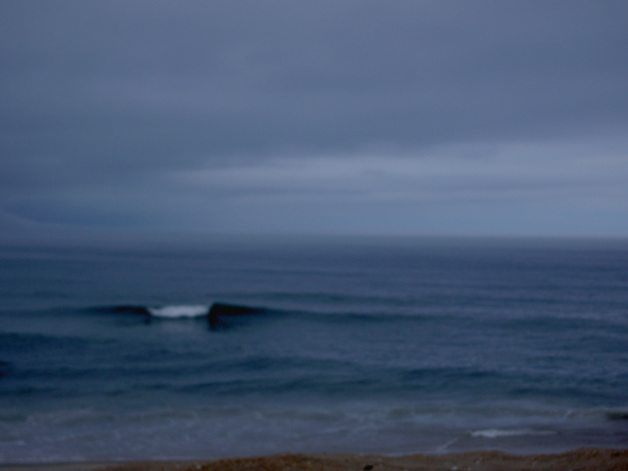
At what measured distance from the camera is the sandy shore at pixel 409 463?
865 centimetres

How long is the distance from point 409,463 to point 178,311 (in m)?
29.2

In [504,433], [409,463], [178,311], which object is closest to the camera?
[409,463]

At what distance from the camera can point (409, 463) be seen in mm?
10250

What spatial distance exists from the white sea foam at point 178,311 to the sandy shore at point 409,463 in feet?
81.5

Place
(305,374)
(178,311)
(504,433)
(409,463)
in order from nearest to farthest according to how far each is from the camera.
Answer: (409,463) < (504,433) < (305,374) < (178,311)

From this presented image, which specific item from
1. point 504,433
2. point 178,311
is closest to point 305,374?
point 504,433

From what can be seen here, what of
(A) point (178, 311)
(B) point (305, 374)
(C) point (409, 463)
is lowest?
(B) point (305, 374)

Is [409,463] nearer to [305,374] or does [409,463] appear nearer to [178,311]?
[305,374]

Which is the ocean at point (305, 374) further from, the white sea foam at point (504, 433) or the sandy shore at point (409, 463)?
the sandy shore at point (409, 463)

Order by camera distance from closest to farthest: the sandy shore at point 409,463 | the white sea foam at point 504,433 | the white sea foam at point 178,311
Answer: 1. the sandy shore at point 409,463
2. the white sea foam at point 504,433
3. the white sea foam at point 178,311

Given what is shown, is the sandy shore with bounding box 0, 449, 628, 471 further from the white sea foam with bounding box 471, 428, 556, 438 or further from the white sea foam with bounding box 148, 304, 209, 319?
the white sea foam with bounding box 148, 304, 209, 319

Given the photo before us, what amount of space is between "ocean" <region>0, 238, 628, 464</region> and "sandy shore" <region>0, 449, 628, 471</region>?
1.59 metres

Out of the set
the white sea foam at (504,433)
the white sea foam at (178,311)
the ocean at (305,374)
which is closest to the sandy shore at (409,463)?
the ocean at (305,374)

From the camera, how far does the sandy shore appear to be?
8.65 meters
